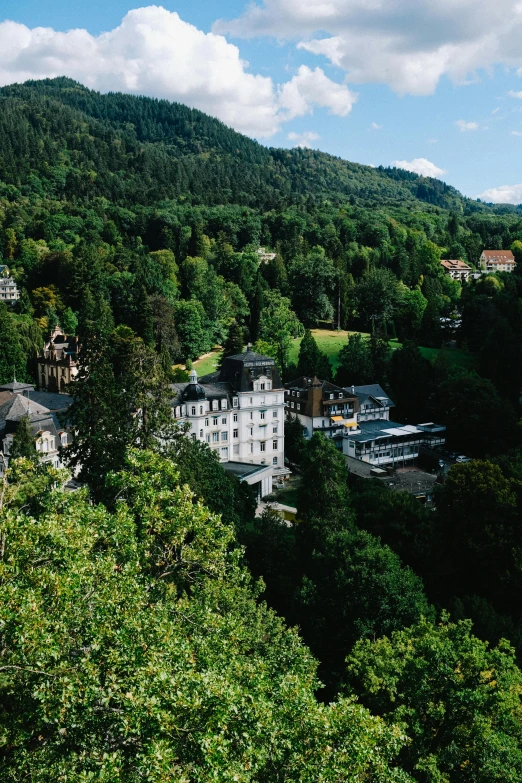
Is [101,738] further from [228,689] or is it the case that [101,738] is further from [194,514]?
[194,514]

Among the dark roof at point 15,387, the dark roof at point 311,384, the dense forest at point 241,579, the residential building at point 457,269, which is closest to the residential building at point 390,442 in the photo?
the dense forest at point 241,579

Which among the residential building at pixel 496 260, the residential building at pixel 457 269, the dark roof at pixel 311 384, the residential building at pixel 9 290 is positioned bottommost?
the dark roof at pixel 311 384

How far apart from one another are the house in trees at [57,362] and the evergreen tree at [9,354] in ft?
7.23

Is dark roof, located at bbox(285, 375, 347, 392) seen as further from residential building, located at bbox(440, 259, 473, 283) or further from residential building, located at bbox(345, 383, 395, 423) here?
residential building, located at bbox(440, 259, 473, 283)

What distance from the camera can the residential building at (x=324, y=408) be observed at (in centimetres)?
6275

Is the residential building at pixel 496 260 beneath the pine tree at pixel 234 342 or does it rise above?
above

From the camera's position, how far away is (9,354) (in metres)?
66.3

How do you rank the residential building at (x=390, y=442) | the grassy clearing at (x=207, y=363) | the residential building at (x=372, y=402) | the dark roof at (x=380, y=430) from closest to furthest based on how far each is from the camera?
1. the residential building at (x=390, y=442)
2. the dark roof at (x=380, y=430)
3. the residential building at (x=372, y=402)
4. the grassy clearing at (x=207, y=363)

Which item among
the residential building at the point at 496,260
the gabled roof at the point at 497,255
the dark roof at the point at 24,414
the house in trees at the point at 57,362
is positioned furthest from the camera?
the gabled roof at the point at 497,255

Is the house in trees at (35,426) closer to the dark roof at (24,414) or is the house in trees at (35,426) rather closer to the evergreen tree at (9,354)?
the dark roof at (24,414)

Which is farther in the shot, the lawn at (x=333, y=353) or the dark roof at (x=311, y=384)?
the lawn at (x=333, y=353)

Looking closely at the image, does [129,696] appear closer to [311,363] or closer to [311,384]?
[311,384]

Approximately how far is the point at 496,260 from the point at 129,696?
13046 centimetres

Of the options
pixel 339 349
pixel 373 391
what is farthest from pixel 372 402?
pixel 339 349
